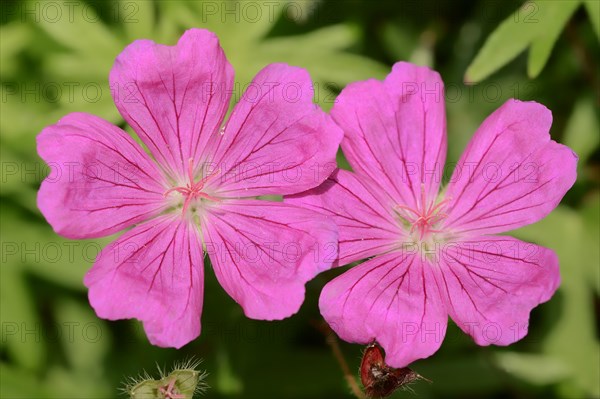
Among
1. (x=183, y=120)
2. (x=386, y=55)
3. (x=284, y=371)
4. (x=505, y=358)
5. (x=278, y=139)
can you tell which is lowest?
(x=505, y=358)

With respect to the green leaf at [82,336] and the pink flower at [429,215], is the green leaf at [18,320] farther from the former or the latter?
the pink flower at [429,215]

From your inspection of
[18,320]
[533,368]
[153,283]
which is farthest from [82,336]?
[533,368]

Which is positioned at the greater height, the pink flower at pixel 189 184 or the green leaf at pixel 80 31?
the green leaf at pixel 80 31

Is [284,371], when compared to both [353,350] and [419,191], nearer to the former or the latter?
[353,350]

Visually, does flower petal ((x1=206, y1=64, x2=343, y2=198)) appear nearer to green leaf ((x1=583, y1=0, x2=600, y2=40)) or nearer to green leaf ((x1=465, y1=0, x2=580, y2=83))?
green leaf ((x1=465, y1=0, x2=580, y2=83))

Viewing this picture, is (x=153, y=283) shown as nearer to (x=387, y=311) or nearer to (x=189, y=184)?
(x=189, y=184)

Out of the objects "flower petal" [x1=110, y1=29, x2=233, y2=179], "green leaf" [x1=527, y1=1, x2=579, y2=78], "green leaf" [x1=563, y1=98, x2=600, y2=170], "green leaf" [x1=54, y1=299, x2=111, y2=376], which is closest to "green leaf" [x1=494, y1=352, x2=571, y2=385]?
"green leaf" [x1=563, y1=98, x2=600, y2=170]

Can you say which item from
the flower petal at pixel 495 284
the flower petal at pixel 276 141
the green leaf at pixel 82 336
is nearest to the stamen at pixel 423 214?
the flower petal at pixel 495 284

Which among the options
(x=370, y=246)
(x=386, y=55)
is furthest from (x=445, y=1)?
(x=370, y=246)
